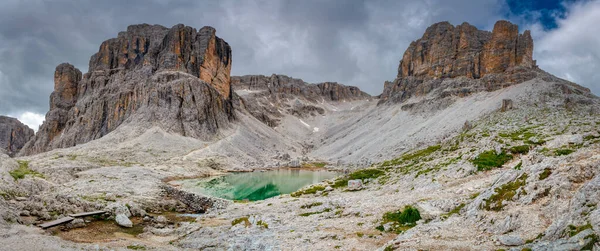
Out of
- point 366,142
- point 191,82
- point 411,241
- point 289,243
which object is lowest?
point 289,243

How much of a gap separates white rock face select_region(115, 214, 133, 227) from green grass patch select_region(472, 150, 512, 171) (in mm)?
30023

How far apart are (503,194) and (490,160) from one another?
13.1 metres

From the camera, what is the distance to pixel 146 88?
12350 cm

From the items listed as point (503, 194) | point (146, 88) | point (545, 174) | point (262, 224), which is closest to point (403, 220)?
point (503, 194)

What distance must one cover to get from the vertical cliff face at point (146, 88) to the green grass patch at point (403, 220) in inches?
4153

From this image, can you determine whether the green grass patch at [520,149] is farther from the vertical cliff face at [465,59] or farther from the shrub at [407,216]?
the vertical cliff face at [465,59]

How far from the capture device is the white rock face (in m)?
25.5

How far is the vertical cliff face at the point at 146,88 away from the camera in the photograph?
120 meters

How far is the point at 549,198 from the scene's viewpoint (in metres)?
12.0

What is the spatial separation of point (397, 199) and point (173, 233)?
18.1m

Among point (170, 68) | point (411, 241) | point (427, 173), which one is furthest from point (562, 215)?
point (170, 68)

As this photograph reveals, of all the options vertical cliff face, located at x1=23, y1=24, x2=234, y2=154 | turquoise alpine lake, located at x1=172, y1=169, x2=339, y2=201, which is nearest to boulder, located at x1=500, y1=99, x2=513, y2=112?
turquoise alpine lake, located at x1=172, y1=169, x2=339, y2=201

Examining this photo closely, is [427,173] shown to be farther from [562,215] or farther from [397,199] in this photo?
[562,215]

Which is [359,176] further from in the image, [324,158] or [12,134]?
[12,134]
